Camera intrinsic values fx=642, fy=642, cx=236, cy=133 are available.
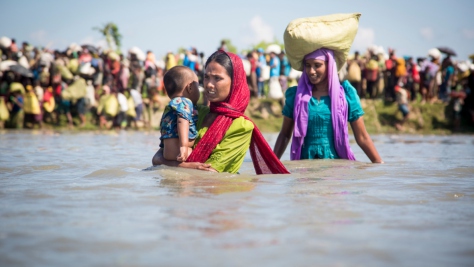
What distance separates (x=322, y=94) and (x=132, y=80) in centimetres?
1490

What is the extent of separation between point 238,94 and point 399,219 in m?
2.06

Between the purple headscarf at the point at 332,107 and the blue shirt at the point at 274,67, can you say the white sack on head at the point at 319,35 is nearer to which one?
the purple headscarf at the point at 332,107

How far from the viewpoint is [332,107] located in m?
5.98

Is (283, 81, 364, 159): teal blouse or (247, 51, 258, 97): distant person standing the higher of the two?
(247, 51, 258, 97): distant person standing

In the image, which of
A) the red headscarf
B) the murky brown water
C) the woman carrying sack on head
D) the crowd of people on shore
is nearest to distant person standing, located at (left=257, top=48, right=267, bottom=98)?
the crowd of people on shore

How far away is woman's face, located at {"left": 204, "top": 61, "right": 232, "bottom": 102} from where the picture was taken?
4.85 m

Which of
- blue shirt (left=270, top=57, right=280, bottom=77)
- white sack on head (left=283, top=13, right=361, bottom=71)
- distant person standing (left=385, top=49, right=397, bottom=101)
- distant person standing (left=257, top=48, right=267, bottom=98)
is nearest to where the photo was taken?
white sack on head (left=283, top=13, right=361, bottom=71)

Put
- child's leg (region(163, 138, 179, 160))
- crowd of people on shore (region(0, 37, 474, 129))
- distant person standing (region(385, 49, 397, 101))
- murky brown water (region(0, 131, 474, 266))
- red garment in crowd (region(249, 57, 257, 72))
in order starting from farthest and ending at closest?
distant person standing (region(385, 49, 397, 101)), red garment in crowd (region(249, 57, 257, 72)), crowd of people on shore (region(0, 37, 474, 129)), child's leg (region(163, 138, 179, 160)), murky brown water (region(0, 131, 474, 266))

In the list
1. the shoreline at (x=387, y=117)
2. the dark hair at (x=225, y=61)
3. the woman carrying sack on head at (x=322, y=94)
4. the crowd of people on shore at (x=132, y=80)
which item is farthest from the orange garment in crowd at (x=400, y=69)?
the dark hair at (x=225, y=61)

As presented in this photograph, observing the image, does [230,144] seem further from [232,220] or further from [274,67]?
[274,67]

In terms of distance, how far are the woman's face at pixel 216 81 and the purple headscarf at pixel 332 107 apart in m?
1.35

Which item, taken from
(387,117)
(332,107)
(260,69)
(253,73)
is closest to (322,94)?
(332,107)

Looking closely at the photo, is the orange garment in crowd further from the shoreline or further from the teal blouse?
the teal blouse

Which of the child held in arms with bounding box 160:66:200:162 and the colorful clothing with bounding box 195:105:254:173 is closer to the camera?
the child held in arms with bounding box 160:66:200:162
